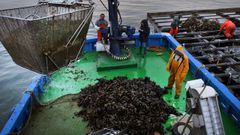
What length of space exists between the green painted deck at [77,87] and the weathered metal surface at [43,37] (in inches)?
58.6

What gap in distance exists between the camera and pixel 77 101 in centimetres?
577

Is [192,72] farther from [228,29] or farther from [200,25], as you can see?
[200,25]

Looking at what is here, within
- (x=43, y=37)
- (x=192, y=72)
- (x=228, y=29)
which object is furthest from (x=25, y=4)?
(x=43, y=37)

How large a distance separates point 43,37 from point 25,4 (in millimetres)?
23496

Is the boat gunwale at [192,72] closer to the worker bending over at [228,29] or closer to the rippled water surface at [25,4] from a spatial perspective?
the worker bending over at [228,29]

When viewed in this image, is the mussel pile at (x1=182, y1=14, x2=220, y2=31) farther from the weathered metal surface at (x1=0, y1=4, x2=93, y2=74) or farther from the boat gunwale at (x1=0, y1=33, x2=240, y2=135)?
the weathered metal surface at (x1=0, y1=4, x2=93, y2=74)

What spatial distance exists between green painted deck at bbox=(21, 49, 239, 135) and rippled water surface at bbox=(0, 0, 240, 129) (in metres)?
3.35

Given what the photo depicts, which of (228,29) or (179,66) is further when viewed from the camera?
(228,29)

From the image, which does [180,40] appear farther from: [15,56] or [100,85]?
[15,56]

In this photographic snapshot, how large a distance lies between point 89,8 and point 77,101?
2419 mm

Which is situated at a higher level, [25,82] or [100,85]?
[100,85]

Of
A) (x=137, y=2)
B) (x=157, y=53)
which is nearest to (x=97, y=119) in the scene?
(x=157, y=53)

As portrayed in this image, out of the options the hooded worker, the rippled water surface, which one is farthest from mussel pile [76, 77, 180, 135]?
the rippled water surface

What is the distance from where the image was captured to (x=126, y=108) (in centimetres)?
490
